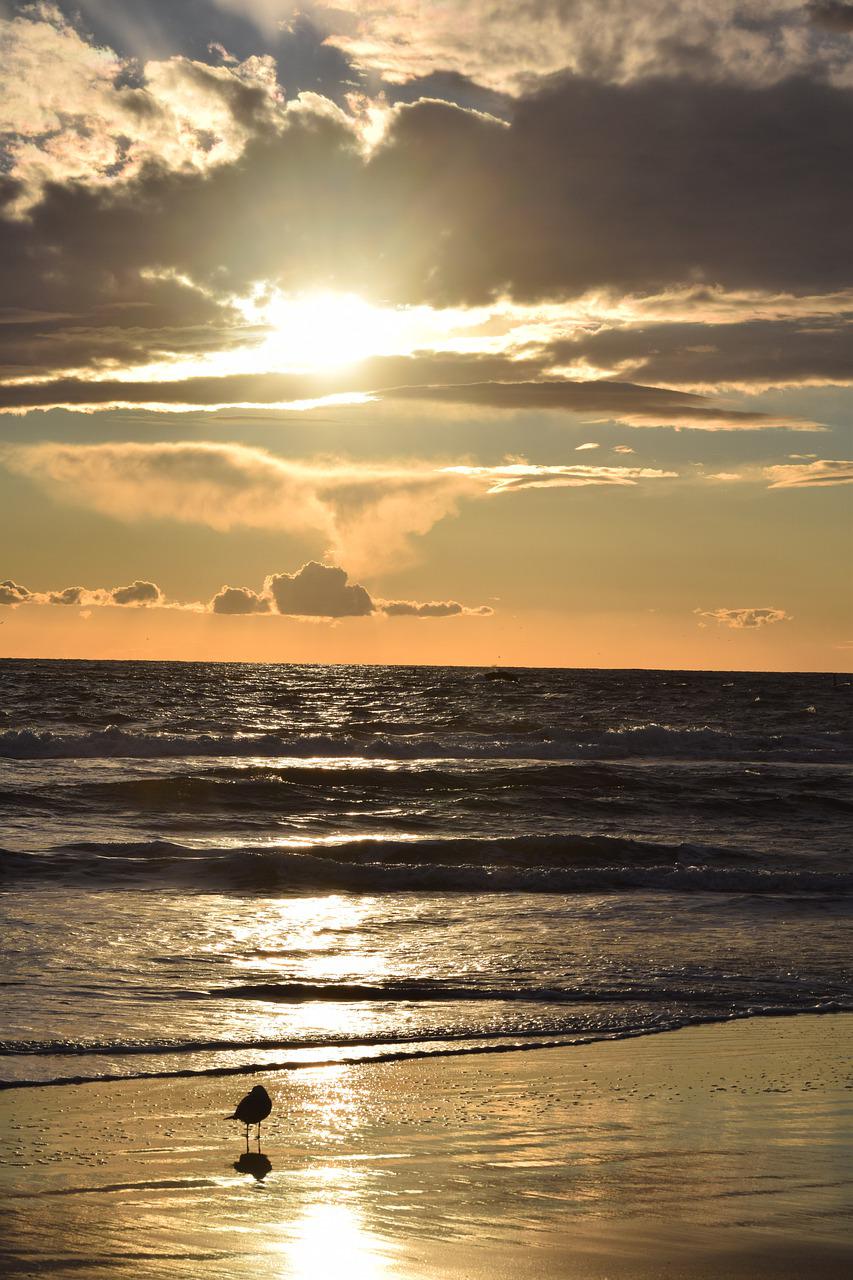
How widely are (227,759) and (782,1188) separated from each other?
39.0 meters

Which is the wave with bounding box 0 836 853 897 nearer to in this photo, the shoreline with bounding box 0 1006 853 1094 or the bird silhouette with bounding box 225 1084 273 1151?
the shoreline with bounding box 0 1006 853 1094

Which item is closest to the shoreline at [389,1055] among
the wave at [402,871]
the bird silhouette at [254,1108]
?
the bird silhouette at [254,1108]

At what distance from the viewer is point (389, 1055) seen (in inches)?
424

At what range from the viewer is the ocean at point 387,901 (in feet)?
38.7

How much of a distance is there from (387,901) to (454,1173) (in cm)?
1182

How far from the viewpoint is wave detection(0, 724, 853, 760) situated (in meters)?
46.6

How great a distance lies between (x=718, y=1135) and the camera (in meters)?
8.61

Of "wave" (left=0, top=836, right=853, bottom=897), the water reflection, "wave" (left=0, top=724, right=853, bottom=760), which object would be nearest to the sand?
the water reflection

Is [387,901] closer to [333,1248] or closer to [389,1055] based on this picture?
[389,1055]

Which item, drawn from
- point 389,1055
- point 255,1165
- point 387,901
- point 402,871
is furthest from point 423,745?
point 255,1165

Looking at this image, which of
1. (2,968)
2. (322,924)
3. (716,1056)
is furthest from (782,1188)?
(322,924)

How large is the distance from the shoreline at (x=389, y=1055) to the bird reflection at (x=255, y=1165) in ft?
7.03

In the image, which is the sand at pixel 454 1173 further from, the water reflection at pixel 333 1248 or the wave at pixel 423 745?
the wave at pixel 423 745

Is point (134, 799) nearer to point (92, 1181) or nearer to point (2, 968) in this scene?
point (2, 968)
